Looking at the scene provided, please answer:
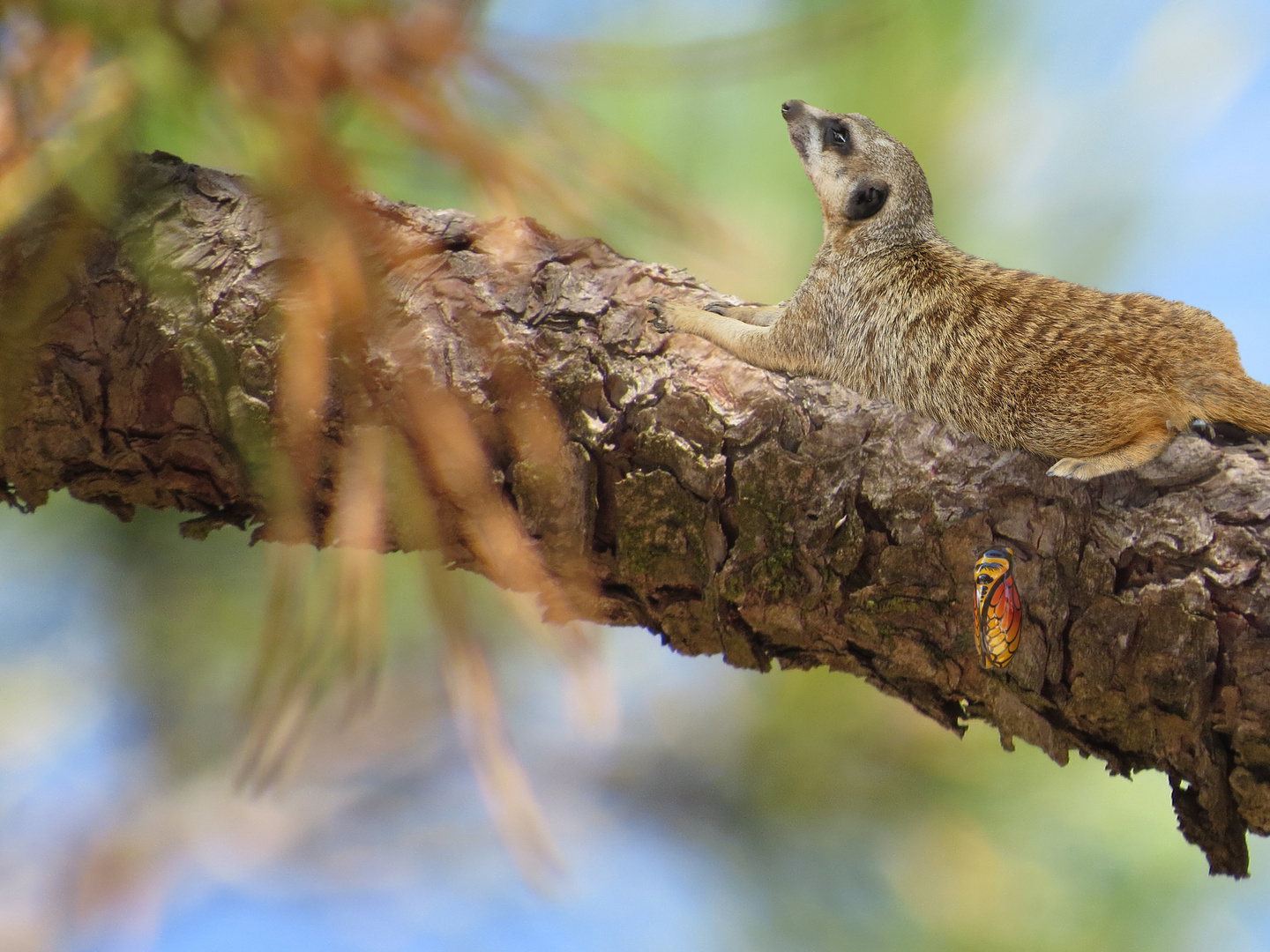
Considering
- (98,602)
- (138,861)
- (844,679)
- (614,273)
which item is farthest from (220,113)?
(138,861)

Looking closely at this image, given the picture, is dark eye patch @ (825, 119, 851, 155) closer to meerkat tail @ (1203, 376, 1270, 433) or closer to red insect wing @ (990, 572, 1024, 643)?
meerkat tail @ (1203, 376, 1270, 433)

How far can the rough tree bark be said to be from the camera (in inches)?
32.4

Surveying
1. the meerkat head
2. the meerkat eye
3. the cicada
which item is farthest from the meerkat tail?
the meerkat eye

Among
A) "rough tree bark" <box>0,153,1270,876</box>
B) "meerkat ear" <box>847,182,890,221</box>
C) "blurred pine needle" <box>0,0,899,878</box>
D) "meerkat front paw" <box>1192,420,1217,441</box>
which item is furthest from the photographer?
"meerkat ear" <box>847,182,890,221</box>

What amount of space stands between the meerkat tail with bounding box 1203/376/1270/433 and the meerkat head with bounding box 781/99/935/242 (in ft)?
1.63

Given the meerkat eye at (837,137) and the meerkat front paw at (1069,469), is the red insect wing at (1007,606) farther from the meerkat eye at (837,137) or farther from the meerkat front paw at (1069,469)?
the meerkat eye at (837,137)

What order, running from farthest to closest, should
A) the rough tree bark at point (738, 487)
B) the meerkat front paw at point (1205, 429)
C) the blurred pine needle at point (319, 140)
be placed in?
the meerkat front paw at point (1205, 429) → the rough tree bark at point (738, 487) → the blurred pine needle at point (319, 140)

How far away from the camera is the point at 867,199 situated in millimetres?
1372

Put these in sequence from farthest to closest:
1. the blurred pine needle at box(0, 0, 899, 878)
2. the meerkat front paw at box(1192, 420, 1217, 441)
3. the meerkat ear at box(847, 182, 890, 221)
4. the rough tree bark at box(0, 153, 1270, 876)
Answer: the meerkat ear at box(847, 182, 890, 221), the meerkat front paw at box(1192, 420, 1217, 441), the rough tree bark at box(0, 153, 1270, 876), the blurred pine needle at box(0, 0, 899, 878)

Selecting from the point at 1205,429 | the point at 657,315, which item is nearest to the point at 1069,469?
the point at 1205,429

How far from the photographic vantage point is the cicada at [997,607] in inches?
32.5

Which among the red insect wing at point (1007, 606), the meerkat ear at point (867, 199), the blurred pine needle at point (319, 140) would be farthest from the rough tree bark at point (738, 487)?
the meerkat ear at point (867, 199)

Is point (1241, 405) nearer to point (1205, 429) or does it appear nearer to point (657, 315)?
point (1205, 429)

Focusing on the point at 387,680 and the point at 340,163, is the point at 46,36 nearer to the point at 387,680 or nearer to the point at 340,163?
the point at 340,163
